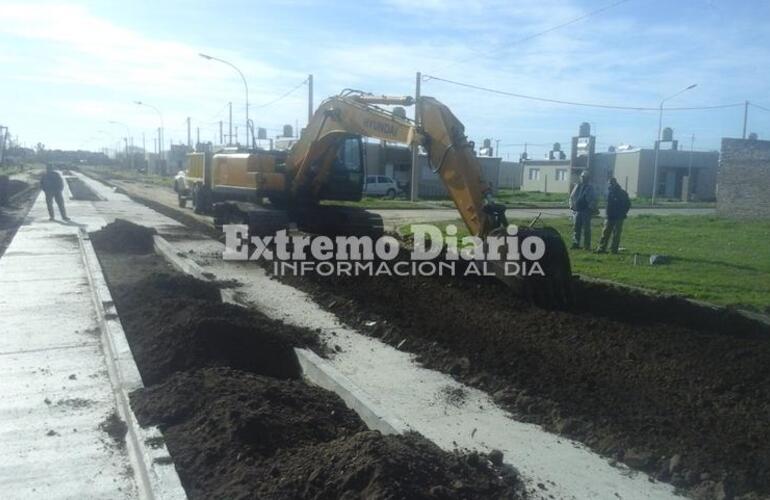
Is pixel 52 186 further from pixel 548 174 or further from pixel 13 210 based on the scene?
pixel 548 174

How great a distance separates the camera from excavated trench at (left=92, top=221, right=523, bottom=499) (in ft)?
13.9

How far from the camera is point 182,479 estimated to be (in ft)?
15.4

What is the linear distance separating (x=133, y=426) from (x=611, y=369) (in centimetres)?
442

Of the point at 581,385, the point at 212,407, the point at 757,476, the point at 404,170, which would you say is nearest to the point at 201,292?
the point at 212,407

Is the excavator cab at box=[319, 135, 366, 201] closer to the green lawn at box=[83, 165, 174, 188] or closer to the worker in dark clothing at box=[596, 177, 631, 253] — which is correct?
the worker in dark clothing at box=[596, 177, 631, 253]

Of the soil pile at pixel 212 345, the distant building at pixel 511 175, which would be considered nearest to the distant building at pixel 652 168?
the distant building at pixel 511 175

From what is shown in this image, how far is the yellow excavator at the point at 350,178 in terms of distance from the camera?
31.2ft

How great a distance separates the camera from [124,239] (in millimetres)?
17047

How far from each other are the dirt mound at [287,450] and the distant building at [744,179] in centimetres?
2611

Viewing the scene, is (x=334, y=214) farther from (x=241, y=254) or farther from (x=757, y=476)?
(x=757, y=476)

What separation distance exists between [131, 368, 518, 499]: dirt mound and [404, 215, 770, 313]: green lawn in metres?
6.81

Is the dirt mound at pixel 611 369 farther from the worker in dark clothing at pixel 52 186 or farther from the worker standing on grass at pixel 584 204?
the worker in dark clothing at pixel 52 186

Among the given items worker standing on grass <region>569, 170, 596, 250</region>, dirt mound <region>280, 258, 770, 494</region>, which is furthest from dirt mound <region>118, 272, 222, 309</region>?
worker standing on grass <region>569, 170, 596, 250</region>

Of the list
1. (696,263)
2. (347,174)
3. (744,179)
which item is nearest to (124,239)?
(347,174)
